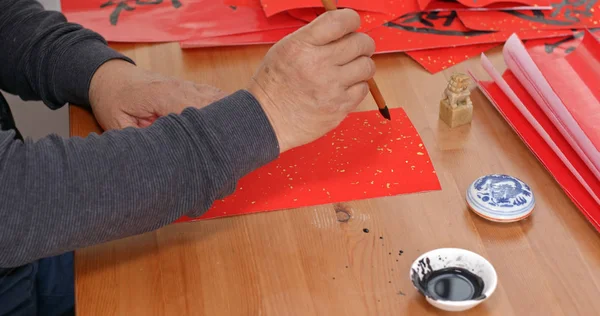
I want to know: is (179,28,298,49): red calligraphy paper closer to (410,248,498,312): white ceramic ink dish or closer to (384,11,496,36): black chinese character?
(384,11,496,36): black chinese character

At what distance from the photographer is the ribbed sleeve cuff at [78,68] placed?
110 cm

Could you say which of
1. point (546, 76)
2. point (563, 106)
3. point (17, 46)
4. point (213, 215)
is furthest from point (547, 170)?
point (17, 46)

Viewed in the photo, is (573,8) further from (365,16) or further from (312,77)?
(312,77)

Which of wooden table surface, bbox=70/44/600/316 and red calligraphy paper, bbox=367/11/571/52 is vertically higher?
red calligraphy paper, bbox=367/11/571/52

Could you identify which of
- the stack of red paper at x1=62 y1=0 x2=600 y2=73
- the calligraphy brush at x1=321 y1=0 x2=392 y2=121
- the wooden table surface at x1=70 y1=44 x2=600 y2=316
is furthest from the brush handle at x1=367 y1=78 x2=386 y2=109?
the stack of red paper at x1=62 y1=0 x2=600 y2=73

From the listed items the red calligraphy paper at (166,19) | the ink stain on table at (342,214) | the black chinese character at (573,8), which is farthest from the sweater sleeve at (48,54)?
the black chinese character at (573,8)

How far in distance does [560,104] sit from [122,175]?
58 centimetres

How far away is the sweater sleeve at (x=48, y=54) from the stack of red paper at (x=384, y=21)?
0.54ft

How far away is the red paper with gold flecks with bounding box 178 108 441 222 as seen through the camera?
3.05ft

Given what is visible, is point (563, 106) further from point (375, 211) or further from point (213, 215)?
point (213, 215)

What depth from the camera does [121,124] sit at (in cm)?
104

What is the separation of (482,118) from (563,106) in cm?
13

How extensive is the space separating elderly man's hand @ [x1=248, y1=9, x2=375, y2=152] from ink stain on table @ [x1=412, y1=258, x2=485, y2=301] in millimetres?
233

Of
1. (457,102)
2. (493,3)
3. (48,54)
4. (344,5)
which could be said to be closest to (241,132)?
(457,102)
